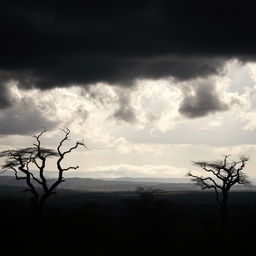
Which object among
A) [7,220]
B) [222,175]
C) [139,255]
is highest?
[222,175]

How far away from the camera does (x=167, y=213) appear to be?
81750 millimetres

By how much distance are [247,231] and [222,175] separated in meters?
25.1

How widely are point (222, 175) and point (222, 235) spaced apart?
8177mm

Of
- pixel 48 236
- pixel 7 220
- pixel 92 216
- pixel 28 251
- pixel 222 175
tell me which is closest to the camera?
pixel 28 251

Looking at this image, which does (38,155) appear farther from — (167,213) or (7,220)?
(167,213)

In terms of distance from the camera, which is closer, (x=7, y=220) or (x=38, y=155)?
(x=38, y=155)

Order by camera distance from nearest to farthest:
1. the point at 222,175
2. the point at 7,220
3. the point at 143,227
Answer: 1. the point at 7,220
2. the point at 222,175
3. the point at 143,227

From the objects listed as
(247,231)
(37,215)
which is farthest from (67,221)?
(247,231)

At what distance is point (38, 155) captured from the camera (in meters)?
58.9

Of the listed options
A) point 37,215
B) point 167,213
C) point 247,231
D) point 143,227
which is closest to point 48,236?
point 37,215

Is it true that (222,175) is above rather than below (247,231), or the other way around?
above

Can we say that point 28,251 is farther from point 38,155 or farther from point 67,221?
point 67,221

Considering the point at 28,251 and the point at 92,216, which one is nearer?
the point at 28,251

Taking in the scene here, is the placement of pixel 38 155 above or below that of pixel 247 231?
above
